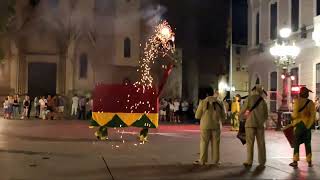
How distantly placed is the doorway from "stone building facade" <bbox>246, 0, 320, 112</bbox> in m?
15.9

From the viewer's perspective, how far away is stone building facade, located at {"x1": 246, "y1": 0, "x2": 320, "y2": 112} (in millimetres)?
27109

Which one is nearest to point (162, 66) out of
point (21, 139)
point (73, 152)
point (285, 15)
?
point (285, 15)

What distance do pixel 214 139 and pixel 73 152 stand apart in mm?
4047

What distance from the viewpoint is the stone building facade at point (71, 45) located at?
4267cm

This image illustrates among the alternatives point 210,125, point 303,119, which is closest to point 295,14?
point 303,119

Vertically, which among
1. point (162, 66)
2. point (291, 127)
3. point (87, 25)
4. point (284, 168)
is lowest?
point (284, 168)

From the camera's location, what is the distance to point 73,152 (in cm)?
1380

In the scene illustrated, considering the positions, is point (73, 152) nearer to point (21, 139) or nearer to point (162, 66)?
point (21, 139)

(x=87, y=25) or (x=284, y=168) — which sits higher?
(x=87, y=25)

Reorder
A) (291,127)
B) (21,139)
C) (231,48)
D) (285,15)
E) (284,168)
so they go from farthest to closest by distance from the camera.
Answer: (231,48) < (285,15) < (21,139) < (291,127) < (284,168)

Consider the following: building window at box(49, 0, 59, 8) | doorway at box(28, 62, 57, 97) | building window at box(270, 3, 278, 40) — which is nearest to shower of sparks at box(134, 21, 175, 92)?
doorway at box(28, 62, 57, 97)

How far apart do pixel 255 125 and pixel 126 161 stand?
9.57 feet

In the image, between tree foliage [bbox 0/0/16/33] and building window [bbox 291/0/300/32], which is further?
building window [bbox 291/0/300/32]

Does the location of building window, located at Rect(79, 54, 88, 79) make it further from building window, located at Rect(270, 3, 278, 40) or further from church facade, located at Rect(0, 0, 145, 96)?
building window, located at Rect(270, 3, 278, 40)
